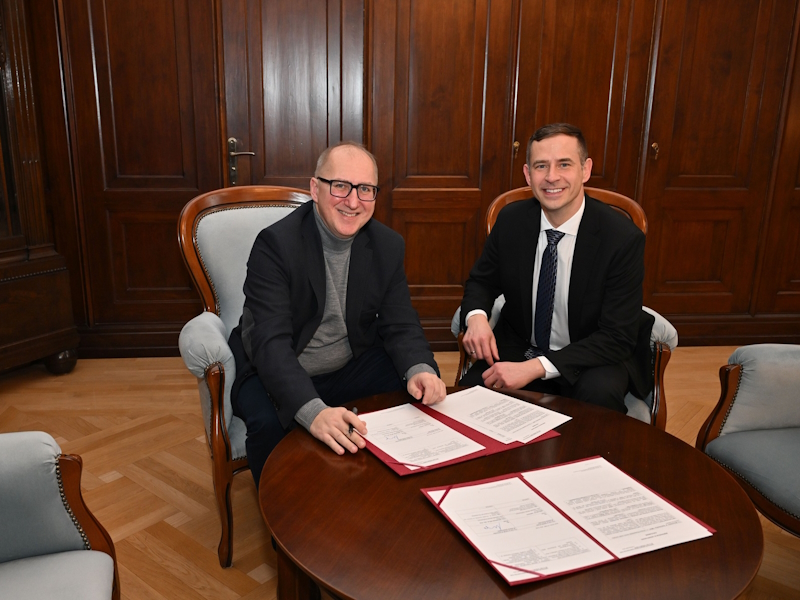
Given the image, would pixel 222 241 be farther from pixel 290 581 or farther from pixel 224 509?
pixel 290 581

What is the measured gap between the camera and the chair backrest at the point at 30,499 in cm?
110

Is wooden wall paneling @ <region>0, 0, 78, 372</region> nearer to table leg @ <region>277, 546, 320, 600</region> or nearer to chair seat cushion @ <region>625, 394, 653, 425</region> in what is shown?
table leg @ <region>277, 546, 320, 600</region>

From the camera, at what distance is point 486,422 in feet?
4.90

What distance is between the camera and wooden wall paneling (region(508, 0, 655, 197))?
11.9 ft

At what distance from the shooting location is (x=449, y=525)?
1093mm

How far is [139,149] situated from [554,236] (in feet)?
8.32

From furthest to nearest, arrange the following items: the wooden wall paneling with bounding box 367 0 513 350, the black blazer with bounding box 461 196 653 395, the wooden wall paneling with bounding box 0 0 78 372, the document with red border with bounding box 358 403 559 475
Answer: the wooden wall paneling with bounding box 367 0 513 350 < the wooden wall paneling with bounding box 0 0 78 372 < the black blazer with bounding box 461 196 653 395 < the document with red border with bounding box 358 403 559 475

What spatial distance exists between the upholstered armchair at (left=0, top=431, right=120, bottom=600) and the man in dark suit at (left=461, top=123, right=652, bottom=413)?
1102 mm

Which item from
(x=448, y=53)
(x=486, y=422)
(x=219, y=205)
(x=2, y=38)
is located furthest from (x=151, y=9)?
(x=486, y=422)

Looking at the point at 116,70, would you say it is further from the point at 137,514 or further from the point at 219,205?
the point at 137,514

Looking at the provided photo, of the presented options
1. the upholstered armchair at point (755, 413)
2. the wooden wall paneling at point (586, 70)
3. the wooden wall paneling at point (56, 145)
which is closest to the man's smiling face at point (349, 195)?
the upholstered armchair at point (755, 413)

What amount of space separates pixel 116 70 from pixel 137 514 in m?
2.44

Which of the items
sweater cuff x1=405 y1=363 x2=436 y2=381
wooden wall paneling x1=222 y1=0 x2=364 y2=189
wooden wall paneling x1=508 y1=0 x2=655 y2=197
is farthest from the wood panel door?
sweater cuff x1=405 y1=363 x2=436 y2=381

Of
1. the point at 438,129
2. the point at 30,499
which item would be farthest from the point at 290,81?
the point at 30,499
